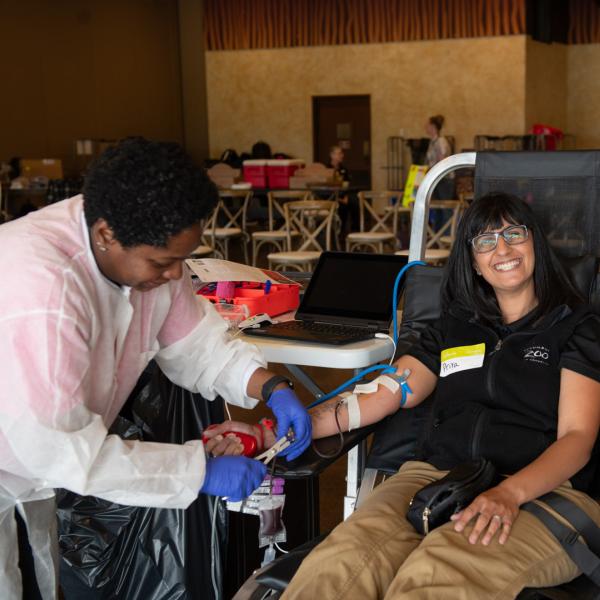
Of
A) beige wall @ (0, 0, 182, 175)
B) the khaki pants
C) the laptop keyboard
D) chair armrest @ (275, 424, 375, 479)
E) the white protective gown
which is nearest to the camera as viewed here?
the white protective gown

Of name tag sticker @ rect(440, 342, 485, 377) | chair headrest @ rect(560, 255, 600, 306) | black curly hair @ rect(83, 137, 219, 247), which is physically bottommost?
name tag sticker @ rect(440, 342, 485, 377)

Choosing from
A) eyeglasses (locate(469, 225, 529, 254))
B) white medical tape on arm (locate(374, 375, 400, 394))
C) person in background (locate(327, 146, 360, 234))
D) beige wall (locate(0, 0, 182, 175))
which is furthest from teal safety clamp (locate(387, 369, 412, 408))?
beige wall (locate(0, 0, 182, 175))

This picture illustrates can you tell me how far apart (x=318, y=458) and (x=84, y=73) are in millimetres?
9639

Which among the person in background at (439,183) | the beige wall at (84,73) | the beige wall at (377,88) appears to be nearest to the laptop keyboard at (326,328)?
the person in background at (439,183)

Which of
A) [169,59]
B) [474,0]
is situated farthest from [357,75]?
[169,59]

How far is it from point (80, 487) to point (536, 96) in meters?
11.0

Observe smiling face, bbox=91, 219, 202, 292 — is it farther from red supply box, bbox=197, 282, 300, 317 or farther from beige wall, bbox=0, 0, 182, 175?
beige wall, bbox=0, 0, 182, 175

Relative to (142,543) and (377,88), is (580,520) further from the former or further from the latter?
(377,88)

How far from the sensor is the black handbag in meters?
1.38

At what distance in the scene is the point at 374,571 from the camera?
132 cm

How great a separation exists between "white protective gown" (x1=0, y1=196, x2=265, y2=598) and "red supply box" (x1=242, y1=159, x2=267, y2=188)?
6.96 m

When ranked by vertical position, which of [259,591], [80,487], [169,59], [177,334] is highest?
[169,59]

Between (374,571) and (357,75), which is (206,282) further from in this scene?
(357,75)

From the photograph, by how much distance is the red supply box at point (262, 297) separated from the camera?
6.98ft
